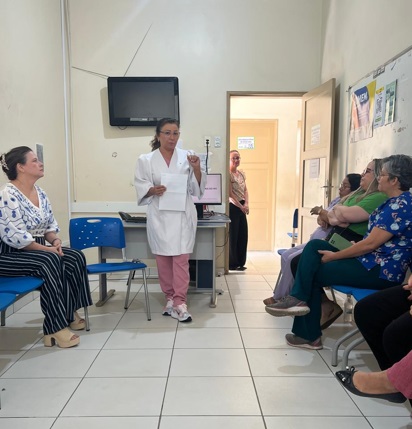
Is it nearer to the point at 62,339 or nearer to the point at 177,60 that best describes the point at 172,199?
the point at 62,339

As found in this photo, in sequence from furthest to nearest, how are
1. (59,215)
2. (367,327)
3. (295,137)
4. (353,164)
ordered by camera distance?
(295,137) → (59,215) → (353,164) → (367,327)

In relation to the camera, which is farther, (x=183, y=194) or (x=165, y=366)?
(x=183, y=194)

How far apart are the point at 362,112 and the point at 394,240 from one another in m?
1.45

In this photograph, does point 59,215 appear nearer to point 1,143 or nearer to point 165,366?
point 1,143

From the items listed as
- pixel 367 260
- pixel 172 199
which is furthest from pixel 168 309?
pixel 367 260

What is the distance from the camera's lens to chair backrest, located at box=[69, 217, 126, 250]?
280 centimetres

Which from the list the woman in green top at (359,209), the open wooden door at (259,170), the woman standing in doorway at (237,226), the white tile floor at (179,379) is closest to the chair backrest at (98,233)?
the white tile floor at (179,379)

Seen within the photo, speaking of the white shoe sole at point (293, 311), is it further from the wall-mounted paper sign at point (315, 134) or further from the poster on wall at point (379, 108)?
the wall-mounted paper sign at point (315, 134)

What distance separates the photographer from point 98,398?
1656 millimetres

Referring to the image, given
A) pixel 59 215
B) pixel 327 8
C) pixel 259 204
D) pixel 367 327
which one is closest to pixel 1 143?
pixel 59 215

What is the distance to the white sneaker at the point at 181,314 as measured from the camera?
8.62 ft

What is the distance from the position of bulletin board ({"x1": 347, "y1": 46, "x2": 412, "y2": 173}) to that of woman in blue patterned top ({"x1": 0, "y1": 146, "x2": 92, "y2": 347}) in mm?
2267

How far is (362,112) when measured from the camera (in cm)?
285

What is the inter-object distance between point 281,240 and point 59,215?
3.47 m
